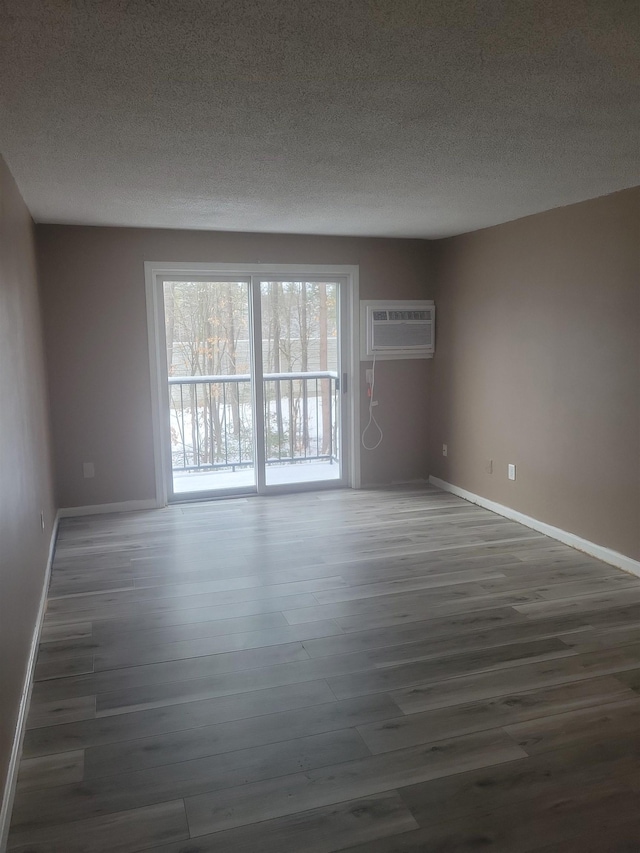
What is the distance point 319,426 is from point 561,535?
8.08ft

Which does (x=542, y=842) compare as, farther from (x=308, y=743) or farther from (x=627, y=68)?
(x=627, y=68)

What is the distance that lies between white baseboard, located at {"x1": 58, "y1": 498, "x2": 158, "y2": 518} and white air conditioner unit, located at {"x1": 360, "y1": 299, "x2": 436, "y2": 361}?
2215mm

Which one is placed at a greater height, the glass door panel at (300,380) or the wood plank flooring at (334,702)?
the glass door panel at (300,380)

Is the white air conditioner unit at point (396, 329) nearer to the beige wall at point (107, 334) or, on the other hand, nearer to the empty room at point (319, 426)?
the empty room at point (319, 426)

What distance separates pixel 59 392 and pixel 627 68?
14.0 feet

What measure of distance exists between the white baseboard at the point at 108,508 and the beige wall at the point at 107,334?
41mm

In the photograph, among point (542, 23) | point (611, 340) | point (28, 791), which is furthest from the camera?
point (611, 340)

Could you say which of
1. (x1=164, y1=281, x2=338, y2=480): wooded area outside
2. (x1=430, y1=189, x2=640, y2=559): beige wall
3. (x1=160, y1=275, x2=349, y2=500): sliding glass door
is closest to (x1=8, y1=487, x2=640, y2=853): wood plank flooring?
(x1=430, y1=189, x2=640, y2=559): beige wall

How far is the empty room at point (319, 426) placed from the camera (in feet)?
6.11

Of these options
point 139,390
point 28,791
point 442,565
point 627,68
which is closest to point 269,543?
point 442,565

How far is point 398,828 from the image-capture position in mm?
1872

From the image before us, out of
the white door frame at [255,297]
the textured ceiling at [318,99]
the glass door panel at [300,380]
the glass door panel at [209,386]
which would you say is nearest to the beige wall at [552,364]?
the textured ceiling at [318,99]

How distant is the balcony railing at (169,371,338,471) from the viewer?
5.68 meters

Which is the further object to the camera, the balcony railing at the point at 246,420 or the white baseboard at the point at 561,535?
the balcony railing at the point at 246,420
